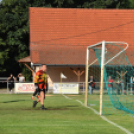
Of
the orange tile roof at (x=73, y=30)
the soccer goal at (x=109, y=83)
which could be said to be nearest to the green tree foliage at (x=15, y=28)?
the orange tile roof at (x=73, y=30)

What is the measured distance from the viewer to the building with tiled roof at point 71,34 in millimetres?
36812

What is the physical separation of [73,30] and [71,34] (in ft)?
1.93

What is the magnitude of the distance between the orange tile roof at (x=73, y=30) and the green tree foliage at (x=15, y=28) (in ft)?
24.8

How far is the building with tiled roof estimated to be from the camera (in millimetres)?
36812

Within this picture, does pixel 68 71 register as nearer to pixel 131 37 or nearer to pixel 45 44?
pixel 45 44

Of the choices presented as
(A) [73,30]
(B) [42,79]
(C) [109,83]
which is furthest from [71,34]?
(B) [42,79]

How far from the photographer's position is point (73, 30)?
1576 inches

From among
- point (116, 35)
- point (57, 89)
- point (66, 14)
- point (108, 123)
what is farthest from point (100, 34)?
point (108, 123)

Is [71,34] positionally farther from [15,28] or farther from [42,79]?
[42,79]

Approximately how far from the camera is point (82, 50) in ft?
124

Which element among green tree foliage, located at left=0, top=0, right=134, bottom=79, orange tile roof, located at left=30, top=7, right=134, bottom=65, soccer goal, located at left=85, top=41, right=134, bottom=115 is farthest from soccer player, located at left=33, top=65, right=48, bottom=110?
green tree foliage, located at left=0, top=0, right=134, bottom=79

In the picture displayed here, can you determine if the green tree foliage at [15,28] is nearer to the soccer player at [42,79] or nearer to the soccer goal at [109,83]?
the soccer goal at [109,83]

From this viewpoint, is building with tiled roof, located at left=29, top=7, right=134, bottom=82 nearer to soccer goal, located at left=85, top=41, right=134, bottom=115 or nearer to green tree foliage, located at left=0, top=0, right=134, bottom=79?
soccer goal, located at left=85, top=41, right=134, bottom=115

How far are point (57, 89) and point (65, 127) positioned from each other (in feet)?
68.0
